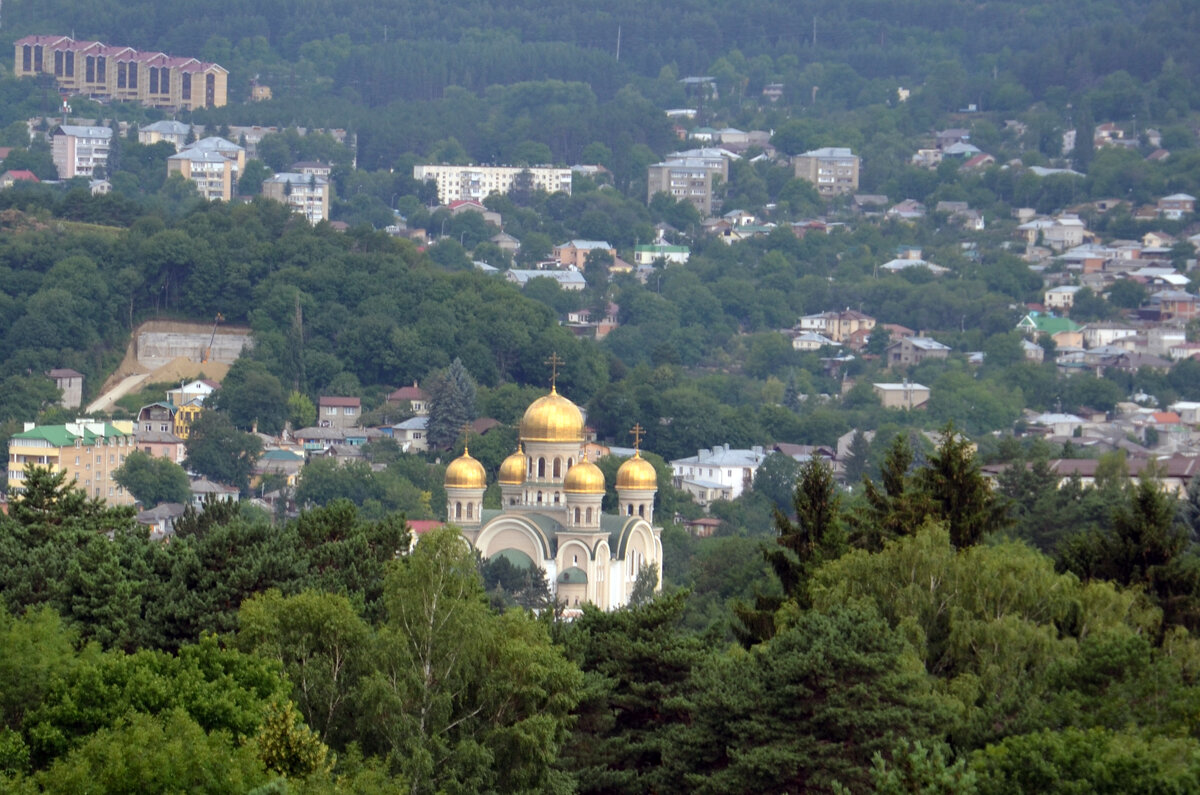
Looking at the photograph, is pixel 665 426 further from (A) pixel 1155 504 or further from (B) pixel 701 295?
(A) pixel 1155 504

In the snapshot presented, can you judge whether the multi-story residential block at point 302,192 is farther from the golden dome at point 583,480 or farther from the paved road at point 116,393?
the golden dome at point 583,480

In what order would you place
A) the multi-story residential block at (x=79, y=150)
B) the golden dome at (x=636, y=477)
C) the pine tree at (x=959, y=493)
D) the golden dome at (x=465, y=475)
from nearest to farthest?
the pine tree at (x=959, y=493)
the golden dome at (x=465, y=475)
the golden dome at (x=636, y=477)
the multi-story residential block at (x=79, y=150)

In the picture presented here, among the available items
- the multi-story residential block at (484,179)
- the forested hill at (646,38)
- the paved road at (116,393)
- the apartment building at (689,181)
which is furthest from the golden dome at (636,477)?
the forested hill at (646,38)

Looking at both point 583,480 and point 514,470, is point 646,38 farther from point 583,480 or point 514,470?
point 583,480

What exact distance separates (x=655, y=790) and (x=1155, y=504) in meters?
8.85

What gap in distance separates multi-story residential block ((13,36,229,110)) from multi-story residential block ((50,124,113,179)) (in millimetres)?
16475

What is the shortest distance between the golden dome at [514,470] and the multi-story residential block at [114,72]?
96390 mm

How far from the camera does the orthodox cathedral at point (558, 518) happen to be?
58.9 m

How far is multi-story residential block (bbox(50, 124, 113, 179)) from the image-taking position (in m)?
134

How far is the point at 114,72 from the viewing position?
153875mm

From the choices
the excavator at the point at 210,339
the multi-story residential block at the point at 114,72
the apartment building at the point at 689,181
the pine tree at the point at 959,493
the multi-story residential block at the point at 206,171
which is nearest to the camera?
the pine tree at the point at 959,493

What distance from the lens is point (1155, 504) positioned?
3469cm

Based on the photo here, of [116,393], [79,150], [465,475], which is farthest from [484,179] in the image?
[465,475]

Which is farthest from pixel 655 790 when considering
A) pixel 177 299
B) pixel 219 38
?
pixel 219 38
